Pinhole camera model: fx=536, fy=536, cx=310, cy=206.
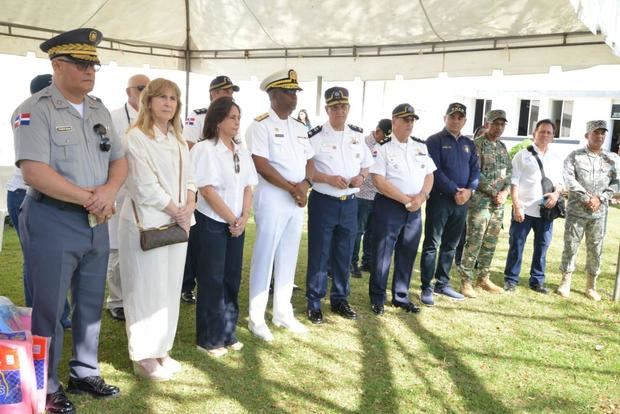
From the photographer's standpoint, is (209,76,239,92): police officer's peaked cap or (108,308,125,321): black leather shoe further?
(209,76,239,92): police officer's peaked cap

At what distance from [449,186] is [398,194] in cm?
66

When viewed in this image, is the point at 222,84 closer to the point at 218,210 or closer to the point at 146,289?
the point at 218,210

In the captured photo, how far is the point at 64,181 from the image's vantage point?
2656mm

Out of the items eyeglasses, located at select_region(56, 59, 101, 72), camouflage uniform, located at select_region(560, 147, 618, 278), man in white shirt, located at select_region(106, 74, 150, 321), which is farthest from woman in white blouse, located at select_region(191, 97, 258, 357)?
camouflage uniform, located at select_region(560, 147, 618, 278)

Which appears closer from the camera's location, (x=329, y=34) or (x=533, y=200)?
(x=533, y=200)

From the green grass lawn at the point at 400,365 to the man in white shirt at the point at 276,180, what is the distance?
493 millimetres

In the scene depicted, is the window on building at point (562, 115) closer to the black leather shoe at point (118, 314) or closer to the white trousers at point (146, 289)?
the black leather shoe at point (118, 314)

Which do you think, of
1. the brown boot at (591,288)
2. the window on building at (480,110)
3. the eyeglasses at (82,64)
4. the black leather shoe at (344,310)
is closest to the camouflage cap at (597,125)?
the brown boot at (591,288)

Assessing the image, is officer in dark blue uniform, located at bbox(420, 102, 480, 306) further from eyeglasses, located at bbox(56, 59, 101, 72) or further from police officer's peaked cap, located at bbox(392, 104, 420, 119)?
eyeglasses, located at bbox(56, 59, 101, 72)

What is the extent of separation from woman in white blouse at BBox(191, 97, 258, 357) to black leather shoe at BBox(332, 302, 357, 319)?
1.34 meters

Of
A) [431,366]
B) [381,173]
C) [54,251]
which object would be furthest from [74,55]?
[431,366]

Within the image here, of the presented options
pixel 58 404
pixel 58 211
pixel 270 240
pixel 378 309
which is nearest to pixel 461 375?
pixel 378 309

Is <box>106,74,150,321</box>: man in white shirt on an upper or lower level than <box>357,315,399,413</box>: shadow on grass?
upper

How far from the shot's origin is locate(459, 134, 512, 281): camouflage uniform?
557 cm
